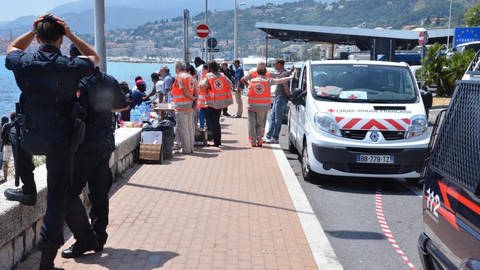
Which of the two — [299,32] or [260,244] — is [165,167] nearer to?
[260,244]

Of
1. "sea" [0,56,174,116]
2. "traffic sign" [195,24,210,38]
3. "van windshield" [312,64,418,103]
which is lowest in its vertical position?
"sea" [0,56,174,116]

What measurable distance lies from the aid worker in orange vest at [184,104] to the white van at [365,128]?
8.40 feet

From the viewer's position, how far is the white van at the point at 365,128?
859 cm

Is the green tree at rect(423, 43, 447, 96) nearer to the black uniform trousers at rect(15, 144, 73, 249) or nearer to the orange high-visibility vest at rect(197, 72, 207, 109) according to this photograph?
the orange high-visibility vest at rect(197, 72, 207, 109)

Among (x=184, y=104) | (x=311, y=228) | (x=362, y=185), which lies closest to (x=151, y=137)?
(x=184, y=104)

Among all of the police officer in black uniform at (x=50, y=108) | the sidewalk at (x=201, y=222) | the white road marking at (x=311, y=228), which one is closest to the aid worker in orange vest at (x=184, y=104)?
the sidewalk at (x=201, y=222)

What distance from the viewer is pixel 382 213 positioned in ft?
24.9

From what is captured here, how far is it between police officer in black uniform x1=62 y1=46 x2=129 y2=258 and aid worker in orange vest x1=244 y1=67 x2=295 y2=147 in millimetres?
7007

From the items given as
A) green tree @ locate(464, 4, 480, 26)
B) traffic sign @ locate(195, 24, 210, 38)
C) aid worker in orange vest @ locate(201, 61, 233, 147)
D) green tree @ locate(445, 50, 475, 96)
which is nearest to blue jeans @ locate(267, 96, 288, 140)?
aid worker in orange vest @ locate(201, 61, 233, 147)

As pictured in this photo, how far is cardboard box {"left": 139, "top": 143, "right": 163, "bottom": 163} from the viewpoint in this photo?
404 inches

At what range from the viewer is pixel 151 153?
10.3 m

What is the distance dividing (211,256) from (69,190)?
1.47 meters

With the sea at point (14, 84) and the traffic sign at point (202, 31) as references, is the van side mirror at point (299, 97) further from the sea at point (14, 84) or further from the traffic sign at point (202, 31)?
the traffic sign at point (202, 31)

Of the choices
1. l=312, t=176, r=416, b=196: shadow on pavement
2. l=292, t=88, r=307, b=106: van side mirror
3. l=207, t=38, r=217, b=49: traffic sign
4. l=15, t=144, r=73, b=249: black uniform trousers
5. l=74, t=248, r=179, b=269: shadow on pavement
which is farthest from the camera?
l=207, t=38, r=217, b=49: traffic sign
